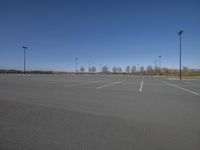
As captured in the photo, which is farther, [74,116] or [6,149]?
[74,116]

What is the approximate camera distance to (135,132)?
3.87 metres

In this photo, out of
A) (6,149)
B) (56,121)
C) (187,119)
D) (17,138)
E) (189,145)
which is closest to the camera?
(6,149)

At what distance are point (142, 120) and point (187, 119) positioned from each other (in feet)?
5.00

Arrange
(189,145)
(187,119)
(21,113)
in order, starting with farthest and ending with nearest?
(21,113)
(187,119)
(189,145)

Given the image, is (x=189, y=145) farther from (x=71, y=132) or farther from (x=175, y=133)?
(x=71, y=132)

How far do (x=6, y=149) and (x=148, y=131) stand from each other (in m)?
3.27

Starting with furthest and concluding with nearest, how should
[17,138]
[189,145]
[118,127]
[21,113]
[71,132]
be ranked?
[21,113]
[118,127]
[71,132]
[17,138]
[189,145]

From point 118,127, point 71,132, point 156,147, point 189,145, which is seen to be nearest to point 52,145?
point 71,132

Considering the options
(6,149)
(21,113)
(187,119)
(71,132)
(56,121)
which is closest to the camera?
(6,149)

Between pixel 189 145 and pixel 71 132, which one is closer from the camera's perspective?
pixel 189 145

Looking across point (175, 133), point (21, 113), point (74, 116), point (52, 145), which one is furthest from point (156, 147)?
point (21, 113)

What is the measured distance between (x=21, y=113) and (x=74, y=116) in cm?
199

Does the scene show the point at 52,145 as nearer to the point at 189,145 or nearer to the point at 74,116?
the point at 74,116

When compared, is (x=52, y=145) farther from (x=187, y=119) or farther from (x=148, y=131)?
(x=187, y=119)
